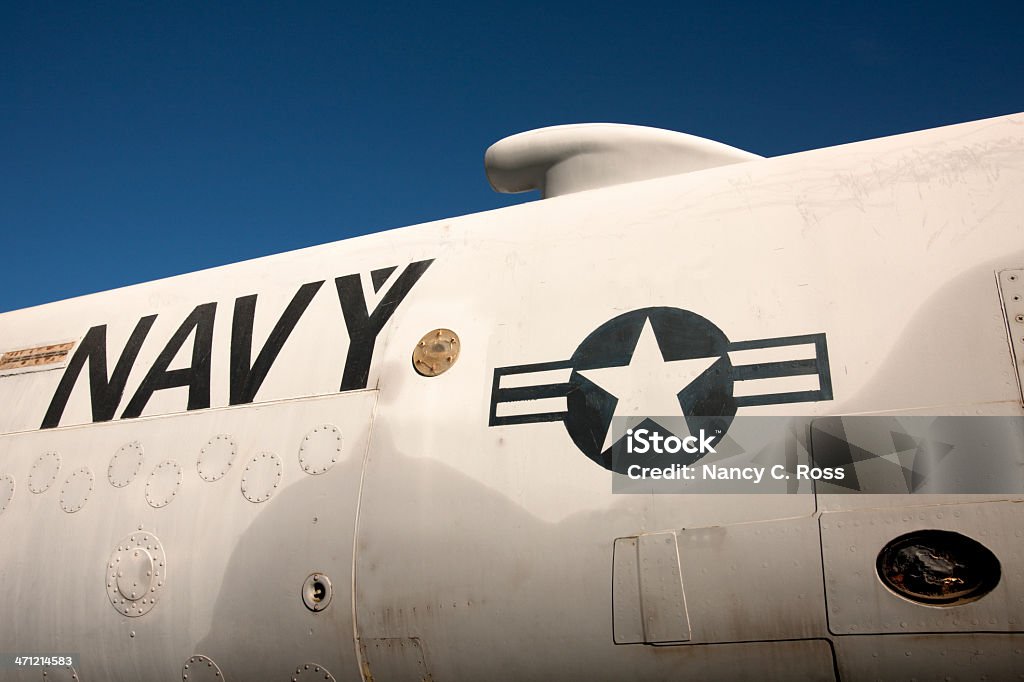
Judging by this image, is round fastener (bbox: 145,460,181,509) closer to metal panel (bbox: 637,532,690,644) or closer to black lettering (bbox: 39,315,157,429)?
black lettering (bbox: 39,315,157,429)

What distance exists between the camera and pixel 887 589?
136 inches

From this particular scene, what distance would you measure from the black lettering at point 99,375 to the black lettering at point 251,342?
0.94 meters

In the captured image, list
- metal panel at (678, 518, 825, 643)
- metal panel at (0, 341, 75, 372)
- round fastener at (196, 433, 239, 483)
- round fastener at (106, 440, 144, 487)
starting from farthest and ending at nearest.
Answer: metal panel at (0, 341, 75, 372) < round fastener at (106, 440, 144, 487) < round fastener at (196, 433, 239, 483) < metal panel at (678, 518, 825, 643)

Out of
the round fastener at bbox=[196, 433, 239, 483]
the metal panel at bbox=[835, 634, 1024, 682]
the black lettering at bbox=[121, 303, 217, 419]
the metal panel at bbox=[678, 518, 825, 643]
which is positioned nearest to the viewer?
the metal panel at bbox=[835, 634, 1024, 682]

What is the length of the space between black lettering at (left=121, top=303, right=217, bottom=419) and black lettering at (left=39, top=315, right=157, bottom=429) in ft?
0.76

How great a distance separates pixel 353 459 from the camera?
4672 mm

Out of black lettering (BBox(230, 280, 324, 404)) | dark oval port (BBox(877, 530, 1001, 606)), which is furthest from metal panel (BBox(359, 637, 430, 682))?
dark oval port (BBox(877, 530, 1001, 606))

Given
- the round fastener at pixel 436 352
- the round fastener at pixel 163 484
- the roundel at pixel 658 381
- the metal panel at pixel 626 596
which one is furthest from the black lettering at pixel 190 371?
the metal panel at pixel 626 596

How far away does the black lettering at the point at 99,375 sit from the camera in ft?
19.5

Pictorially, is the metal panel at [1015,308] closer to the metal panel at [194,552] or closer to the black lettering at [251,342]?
the metal panel at [194,552]

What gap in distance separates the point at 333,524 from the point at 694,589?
6.67 ft

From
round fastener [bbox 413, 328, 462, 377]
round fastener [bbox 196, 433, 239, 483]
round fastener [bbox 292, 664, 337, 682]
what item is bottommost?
round fastener [bbox 292, 664, 337, 682]

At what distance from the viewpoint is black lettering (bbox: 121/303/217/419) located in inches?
222

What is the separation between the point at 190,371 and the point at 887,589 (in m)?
4.70
